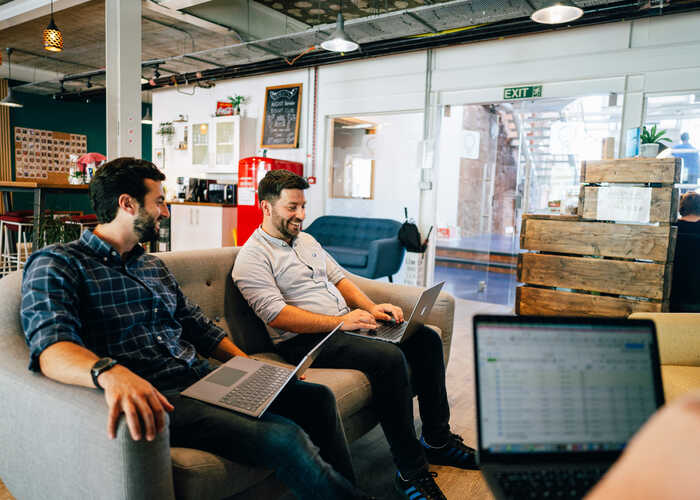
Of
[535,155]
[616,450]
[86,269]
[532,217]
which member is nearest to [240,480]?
[86,269]

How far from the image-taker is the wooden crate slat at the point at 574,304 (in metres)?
3.49

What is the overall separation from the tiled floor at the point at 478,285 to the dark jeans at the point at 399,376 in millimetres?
2976

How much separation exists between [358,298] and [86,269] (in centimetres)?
132

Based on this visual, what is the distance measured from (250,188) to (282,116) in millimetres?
1191

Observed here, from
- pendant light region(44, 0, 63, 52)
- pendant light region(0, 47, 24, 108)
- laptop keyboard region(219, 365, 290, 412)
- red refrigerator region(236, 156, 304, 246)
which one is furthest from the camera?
pendant light region(0, 47, 24, 108)

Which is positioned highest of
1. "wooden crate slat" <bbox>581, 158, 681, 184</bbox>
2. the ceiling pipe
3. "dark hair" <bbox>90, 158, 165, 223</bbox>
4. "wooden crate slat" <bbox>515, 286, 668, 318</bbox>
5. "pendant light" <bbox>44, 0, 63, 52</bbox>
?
the ceiling pipe

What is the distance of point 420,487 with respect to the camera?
1.72 meters

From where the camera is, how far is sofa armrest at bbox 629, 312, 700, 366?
80.0 inches

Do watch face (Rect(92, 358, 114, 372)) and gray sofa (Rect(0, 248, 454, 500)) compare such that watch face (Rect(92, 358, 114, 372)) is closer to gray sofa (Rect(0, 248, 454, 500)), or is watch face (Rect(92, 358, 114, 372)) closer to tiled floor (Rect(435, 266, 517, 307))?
gray sofa (Rect(0, 248, 454, 500))

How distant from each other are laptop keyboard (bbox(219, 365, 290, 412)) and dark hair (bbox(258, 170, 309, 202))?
0.94 m

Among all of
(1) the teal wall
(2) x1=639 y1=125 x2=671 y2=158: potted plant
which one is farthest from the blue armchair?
(1) the teal wall

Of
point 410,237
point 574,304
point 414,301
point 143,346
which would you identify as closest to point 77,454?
point 143,346

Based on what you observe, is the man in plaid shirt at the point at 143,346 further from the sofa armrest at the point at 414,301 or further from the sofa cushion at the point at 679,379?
the sofa cushion at the point at 679,379

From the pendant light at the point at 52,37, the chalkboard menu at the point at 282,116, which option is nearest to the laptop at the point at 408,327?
the pendant light at the point at 52,37
